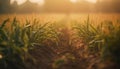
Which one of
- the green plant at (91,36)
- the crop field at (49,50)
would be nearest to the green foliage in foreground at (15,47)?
the crop field at (49,50)

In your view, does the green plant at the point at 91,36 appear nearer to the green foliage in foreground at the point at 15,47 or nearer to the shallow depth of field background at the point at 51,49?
the shallow depth of field background at the point at 51,49

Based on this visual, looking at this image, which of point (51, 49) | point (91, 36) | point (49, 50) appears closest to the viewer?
point (49, 50)

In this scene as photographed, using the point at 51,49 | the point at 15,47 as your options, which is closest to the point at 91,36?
the point at 51,49

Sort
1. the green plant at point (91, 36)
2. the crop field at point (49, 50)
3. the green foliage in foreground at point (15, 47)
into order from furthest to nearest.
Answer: the green plant at point (91, 36) < the green foliage in foreground at point (15, 47) < the crop field at point (49, 50)

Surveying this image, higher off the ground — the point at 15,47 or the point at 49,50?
the point at 15,47

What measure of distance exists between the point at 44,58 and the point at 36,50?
0.23 m

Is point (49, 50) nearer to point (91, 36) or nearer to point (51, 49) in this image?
point (51, 49)

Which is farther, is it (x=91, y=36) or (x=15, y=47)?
(x=91, y=36)

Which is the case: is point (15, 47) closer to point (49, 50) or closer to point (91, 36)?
point (49, 50)

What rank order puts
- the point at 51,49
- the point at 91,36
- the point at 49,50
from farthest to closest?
1. the point at 91,36
2. the point at 51,49
3. the point at 49,50

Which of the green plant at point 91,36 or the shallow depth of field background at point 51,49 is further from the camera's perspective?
the green plant at point 91,36

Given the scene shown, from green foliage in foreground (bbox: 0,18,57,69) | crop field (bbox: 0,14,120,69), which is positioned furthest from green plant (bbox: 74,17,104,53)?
green foliage in foreground (bbox: 0,18,57,69)

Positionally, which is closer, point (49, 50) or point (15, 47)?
point (15, 47)

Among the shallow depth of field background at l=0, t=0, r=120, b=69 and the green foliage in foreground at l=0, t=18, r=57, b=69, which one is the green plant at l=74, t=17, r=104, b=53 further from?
the green foliage in foreground at l=0, t=18, r=57, b=69
